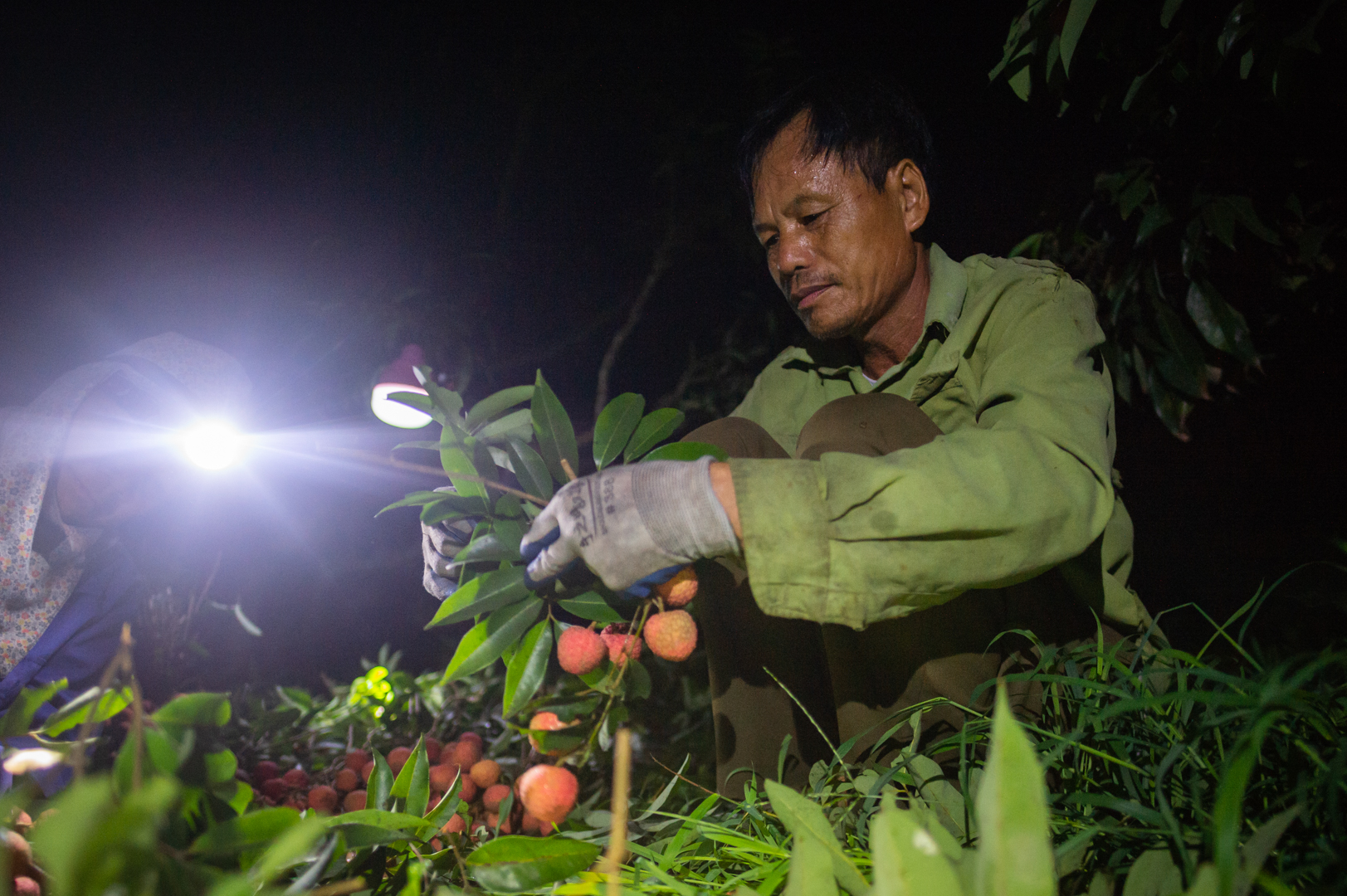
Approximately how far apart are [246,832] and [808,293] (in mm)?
971

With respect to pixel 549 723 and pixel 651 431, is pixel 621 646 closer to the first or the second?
pixel 549 723

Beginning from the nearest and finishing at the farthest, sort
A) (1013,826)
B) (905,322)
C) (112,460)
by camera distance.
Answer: (1013,826)
(905,322)
(112,460)

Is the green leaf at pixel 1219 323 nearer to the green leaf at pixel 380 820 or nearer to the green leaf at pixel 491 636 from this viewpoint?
the green leaf at pixel 491 636

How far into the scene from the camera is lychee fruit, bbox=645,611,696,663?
2.53 ft

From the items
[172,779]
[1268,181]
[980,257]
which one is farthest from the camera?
[1268,181]

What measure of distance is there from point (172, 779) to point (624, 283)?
2.30 metres

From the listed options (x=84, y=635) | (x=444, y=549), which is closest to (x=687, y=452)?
(x=444, y=549)

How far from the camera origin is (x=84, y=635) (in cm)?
146

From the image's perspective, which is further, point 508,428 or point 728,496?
point 508,428

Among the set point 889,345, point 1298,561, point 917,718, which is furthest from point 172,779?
point 1298,561

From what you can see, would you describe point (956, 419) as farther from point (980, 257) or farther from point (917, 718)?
point (917, 718)

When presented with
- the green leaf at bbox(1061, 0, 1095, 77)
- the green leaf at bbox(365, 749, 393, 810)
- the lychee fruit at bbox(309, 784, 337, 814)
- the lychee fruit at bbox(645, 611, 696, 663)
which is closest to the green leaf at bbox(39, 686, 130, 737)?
the green leaf at bbox(365, 749, 393, 810)

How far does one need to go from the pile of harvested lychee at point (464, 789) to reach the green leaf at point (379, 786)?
29 millimetres

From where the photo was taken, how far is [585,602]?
2.66 feet
